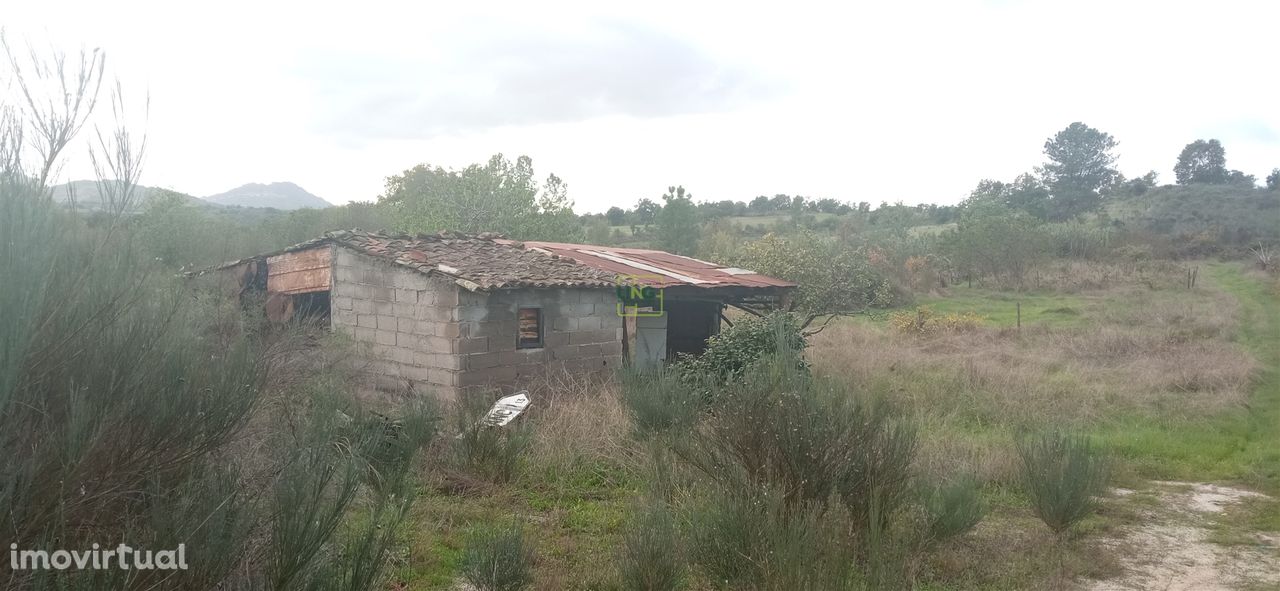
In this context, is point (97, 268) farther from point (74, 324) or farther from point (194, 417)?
point (194, 417)

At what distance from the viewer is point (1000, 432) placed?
10.2m

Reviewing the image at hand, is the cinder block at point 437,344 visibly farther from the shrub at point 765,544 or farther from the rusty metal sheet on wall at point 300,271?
the shrub at point 765,544

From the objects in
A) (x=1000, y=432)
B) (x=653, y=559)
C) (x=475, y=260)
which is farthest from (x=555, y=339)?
(x=653, y=559)

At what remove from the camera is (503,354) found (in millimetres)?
11086

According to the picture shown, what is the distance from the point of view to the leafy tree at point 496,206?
3167 cm

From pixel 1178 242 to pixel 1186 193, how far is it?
14.3m

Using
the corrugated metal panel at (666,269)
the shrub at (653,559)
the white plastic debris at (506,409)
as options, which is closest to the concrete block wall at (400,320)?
the white plastic debris at (506,409)

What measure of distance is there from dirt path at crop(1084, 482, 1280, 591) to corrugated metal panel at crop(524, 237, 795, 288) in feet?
23.0

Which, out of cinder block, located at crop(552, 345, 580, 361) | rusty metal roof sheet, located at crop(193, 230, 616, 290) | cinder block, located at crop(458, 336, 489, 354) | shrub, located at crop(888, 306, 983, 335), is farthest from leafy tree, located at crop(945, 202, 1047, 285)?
cinder block, located at crop(458, 336, 489, 354)

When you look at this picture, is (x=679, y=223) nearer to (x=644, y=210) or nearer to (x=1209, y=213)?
(x=644, y=210)

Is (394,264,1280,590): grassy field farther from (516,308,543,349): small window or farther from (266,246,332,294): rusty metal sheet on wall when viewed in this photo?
(266,246,332,294): rusty metal sheet on wall

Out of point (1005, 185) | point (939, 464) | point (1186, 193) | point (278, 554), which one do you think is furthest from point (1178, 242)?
point (278, 554)

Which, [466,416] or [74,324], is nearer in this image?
[74,324]

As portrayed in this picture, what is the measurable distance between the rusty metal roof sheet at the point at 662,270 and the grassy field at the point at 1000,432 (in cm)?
196
